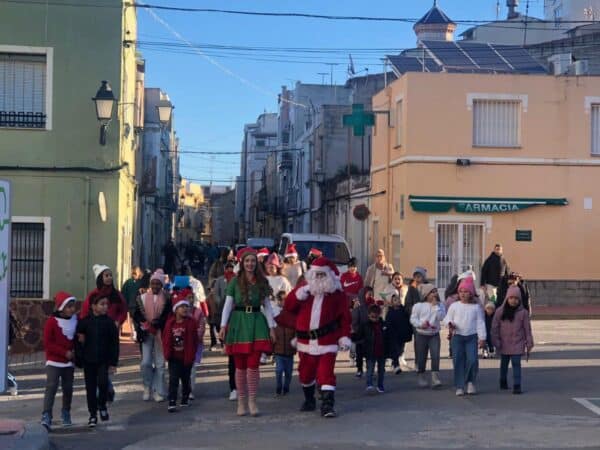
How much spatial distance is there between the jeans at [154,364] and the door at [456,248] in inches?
614

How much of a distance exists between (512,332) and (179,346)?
440 cm

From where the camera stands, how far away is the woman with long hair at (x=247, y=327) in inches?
436

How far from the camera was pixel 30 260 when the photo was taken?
18.0 metres

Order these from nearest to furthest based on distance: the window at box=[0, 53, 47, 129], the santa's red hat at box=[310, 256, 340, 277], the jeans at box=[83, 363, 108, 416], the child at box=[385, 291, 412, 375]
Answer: the jeans at box=[83, 363, 108, 416] < the santa's red hat at box=[310, 256, 340, 277] < the child at box=[385, 291, 412, 375] < the window at box=[0, 53, 47, 129]

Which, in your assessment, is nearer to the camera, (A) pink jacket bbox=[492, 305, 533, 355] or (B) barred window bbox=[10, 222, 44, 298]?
(A) pink jacket bbox=[492, 305, 533, 355]

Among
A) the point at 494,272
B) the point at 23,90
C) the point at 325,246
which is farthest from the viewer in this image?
the point at 325,246

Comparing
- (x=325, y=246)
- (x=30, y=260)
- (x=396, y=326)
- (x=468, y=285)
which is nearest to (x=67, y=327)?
(x=396, y=326)

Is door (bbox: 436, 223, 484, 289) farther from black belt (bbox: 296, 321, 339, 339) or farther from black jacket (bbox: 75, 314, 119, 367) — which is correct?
black jacket (bbox: 75, 314, 119, 367)

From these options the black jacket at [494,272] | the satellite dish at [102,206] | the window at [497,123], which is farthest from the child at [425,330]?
the window at [497,123]

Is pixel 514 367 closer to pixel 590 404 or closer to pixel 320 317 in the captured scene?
pixel 590 404

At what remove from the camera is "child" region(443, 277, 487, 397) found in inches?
493

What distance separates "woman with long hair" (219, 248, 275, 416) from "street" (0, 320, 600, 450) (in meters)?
0.40

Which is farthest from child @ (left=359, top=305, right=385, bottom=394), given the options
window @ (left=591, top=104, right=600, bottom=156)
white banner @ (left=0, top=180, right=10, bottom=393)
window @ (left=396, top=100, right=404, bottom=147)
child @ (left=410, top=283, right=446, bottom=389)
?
window @ (left=591, top=104, right=600, bottom=156)

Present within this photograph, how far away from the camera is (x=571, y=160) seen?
1077 inches
